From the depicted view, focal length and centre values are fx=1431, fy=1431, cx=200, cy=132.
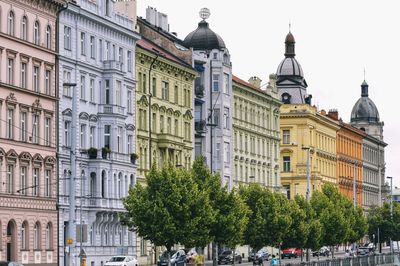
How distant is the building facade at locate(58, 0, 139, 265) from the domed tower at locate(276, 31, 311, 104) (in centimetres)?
7419

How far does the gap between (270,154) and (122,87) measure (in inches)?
2144

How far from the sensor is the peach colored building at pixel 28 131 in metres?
87.9

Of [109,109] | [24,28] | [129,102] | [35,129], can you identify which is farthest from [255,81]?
[24,28]

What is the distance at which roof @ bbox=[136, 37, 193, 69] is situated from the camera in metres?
116

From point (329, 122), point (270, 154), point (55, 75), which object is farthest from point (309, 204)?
point (329, 122)

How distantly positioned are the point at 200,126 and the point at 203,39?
34.1ft

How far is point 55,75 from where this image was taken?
96125 millimetres

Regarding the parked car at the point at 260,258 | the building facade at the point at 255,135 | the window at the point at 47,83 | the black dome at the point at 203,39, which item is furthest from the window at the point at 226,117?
the window at the point at 47,83

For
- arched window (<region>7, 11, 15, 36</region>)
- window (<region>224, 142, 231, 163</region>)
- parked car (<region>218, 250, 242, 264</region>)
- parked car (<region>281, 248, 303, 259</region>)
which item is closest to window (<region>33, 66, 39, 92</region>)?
arched window (<region>7, 11, 15, 36</region>)

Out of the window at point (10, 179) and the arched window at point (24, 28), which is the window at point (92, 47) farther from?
the window at point (10, 179)

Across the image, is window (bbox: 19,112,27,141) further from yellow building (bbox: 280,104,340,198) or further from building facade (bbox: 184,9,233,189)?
yellow building (bbox: 280,104,340,198)

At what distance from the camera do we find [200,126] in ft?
432

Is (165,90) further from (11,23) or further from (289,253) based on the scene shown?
(289,253)

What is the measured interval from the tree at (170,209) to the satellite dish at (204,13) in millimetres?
46685
